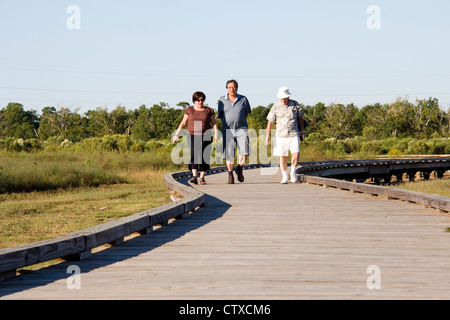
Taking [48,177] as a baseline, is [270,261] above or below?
above

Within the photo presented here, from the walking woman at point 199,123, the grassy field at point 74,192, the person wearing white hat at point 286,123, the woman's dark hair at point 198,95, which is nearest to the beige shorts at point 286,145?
the person wearing white hat at point 286,123

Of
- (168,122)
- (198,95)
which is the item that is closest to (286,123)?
(198,95)

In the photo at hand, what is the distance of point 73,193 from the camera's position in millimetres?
20375

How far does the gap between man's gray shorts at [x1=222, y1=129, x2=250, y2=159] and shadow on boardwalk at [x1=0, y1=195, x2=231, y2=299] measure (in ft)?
12.0

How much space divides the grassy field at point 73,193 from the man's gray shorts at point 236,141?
290 cm

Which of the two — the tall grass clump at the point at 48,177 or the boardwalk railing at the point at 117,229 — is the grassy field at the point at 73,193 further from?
the boardwalk railing at the point at 117,229

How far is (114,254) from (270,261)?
4.95 feet

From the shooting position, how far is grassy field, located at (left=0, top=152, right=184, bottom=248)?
12.2 meters

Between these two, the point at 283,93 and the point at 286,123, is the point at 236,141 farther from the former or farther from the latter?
the point at 283,93

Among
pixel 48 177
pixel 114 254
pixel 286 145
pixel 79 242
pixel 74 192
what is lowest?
pixel 74 192

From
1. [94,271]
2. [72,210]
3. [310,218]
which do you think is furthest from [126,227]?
[72,210]

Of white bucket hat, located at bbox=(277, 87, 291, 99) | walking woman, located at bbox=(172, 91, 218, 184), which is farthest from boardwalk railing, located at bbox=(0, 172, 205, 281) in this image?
white bucket hat, located at bbox=(277, 87, 291, 99)

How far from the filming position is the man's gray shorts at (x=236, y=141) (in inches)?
502

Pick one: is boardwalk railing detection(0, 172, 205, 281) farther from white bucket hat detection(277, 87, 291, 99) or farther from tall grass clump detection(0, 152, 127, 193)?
tall grass clump detection(0, 152, 127, 193)
